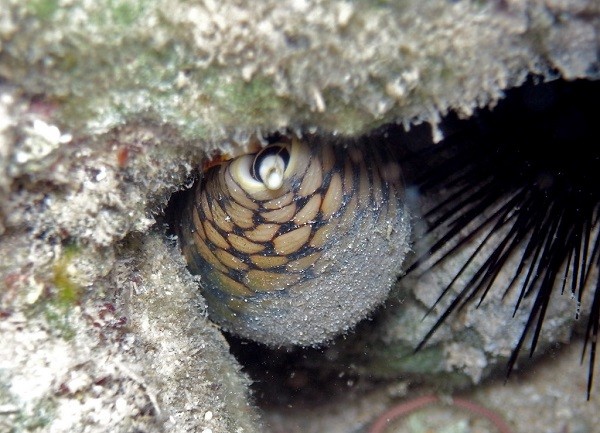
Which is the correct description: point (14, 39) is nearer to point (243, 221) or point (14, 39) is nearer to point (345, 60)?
point (345, 60)

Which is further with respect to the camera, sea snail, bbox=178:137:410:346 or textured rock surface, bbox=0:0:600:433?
sea snail, bbox=178:137:410:346

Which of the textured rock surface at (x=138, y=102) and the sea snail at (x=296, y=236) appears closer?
the textured rock surface at (x=138, y=102)

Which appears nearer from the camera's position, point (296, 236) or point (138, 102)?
point (138, 102)

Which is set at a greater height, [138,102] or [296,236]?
[138,102]

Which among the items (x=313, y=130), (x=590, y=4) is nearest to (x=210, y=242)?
(x=313, y=130)
